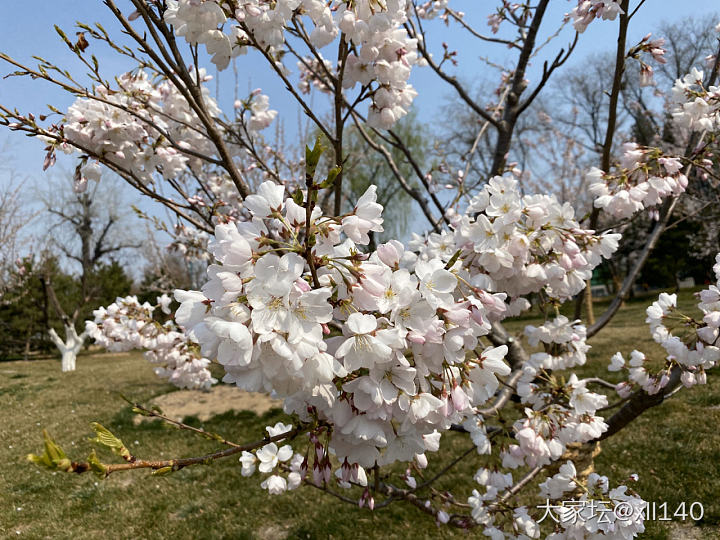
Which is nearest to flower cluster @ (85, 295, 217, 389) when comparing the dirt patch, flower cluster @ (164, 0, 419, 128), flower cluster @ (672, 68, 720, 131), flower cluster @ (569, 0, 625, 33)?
flower cluster @ (164, 0, 419, 128)

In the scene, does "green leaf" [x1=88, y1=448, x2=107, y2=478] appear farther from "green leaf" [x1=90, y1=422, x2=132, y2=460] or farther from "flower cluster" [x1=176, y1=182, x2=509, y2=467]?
"flower cluster" [x1=176, y1=182, x2=509, y2=467]

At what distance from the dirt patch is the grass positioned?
37 cm

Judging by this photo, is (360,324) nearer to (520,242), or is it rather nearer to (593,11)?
(520,242)

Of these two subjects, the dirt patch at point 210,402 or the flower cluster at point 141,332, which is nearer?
the flower cluster at point 141,332

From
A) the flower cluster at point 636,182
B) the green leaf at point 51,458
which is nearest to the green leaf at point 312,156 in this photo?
the green leaf at point 51,458

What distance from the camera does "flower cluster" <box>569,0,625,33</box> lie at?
1829 mm

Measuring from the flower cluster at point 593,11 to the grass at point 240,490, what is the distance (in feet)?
11.3

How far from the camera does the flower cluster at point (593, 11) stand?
72.0 inches

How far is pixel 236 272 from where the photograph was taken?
2.68 feet

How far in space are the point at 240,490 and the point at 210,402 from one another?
351cm

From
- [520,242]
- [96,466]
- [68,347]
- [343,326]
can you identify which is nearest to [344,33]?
[520,242]

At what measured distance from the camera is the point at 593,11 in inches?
75.7

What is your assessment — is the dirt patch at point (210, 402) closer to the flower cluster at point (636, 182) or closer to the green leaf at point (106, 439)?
the flower cluster at point (636, 182)

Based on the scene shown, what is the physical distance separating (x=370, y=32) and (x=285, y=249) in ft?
3.17
